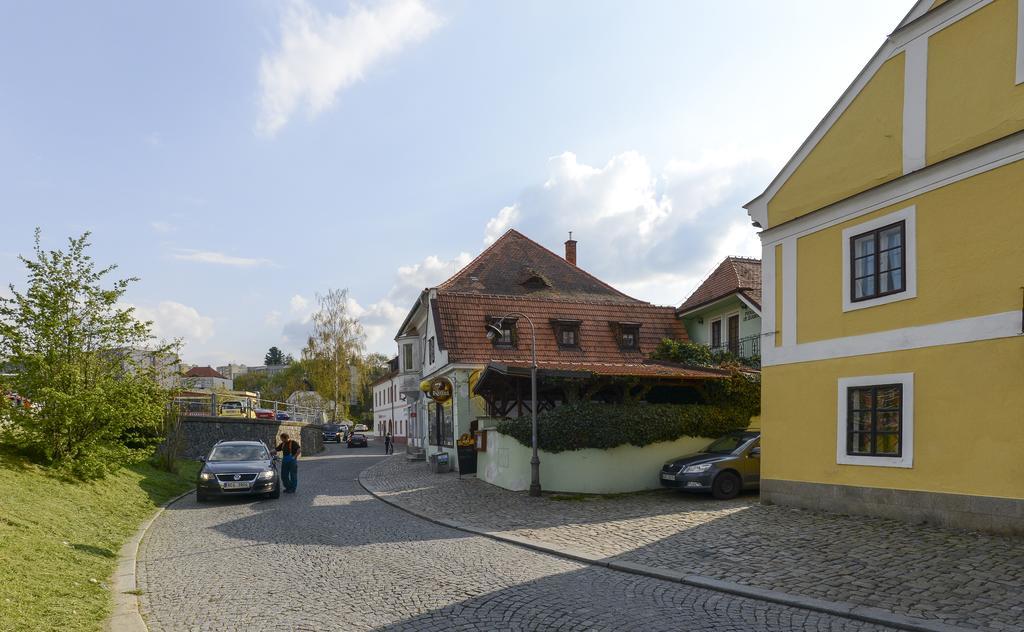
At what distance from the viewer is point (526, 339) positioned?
26656 mm

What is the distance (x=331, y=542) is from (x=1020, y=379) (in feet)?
34.6

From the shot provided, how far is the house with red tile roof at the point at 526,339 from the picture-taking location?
19297 mm

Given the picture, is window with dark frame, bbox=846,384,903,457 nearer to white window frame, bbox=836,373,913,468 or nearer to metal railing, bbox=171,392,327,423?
white window frame, bbox=836,373,913,468

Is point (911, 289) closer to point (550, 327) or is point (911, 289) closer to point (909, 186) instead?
point (909, 186)

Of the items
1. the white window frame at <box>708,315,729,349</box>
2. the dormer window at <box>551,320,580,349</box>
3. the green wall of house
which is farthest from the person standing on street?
the white window frame at <box>708,315,729,349</box>

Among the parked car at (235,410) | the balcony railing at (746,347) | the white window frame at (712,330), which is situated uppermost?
the white window frame at (712,330)

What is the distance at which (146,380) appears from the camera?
15562 millimetres

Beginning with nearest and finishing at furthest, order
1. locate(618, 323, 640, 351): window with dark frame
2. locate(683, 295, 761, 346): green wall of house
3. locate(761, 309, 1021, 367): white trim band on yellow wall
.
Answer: locate(761, 309, 1021, 367): white trim band on yellow wall, locate(683, 295, 761, 346): green wall of house, locate(618, 323, 640, 351): window with dark frame

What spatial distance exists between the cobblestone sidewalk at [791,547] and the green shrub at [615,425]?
134 centimetres

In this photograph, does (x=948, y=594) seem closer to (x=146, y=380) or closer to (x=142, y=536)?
(x=142, y=536)

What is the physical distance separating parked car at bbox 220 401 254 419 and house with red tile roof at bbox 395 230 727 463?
26.8 feet

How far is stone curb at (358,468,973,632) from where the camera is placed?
6496mm

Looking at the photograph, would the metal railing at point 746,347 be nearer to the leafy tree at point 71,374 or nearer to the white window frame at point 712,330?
the white window frame at point 712,330

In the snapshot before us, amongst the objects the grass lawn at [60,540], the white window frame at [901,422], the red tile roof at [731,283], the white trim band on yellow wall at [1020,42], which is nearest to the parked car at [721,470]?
the white window frame at [901,422]
